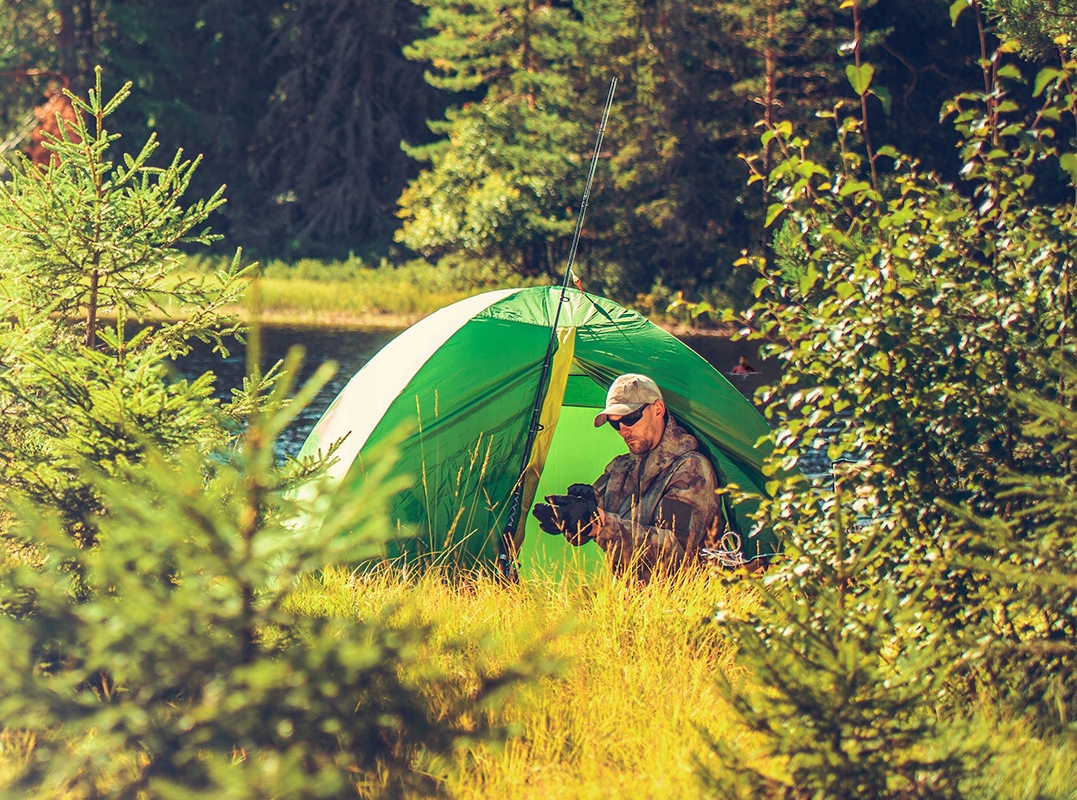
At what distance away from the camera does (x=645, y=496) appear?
5.45 metres

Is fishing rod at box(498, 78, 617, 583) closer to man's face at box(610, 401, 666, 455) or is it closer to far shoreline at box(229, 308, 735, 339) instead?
man's face at box(610, 401, 666, 455)

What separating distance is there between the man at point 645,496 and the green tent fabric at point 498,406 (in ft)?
0.87

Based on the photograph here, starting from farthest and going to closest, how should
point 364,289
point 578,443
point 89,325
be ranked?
point 364,289
point 578,443
point 89,325

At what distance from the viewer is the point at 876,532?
3309 mm

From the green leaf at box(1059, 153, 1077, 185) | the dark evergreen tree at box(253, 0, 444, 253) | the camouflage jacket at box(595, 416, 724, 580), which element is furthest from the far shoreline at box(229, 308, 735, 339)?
the green leaf at box(1059, 153, 1077, 185)

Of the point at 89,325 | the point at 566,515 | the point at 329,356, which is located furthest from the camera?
the point at 329,356

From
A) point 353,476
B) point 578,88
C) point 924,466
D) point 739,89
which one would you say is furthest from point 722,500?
point 578,88

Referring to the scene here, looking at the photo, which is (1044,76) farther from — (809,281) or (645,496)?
(645,496)

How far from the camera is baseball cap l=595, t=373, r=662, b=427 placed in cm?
533

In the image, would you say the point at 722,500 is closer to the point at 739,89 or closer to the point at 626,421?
the point at 626,421

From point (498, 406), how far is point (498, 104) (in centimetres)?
1761

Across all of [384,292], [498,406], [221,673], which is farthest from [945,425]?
[384,292]

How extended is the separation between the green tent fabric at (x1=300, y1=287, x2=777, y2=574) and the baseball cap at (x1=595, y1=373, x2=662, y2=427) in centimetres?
47

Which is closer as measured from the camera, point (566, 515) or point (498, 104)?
point (566, 515)
